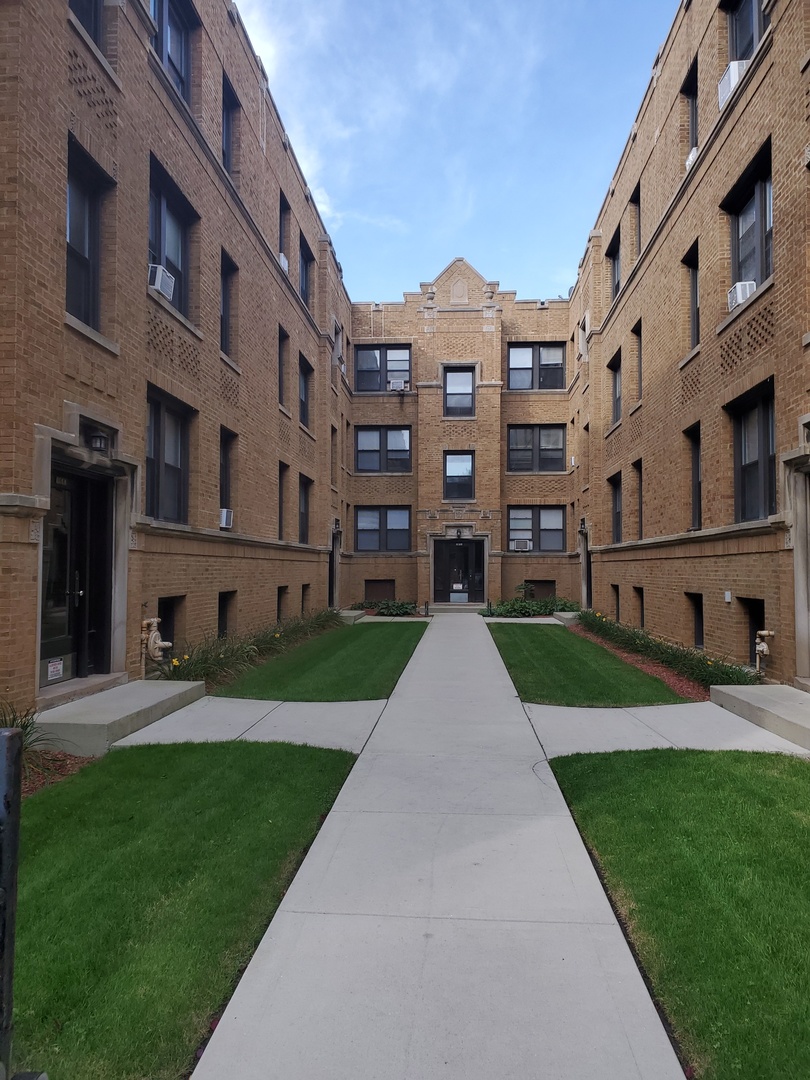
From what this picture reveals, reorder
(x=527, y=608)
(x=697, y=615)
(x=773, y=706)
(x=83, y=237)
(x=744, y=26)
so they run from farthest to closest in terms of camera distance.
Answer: (x=527, y=608)
(x=697, y=615)
(x=744, y=26)
(x=83, y=237)
(x=773, y=706)

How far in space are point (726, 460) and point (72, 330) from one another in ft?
30.5

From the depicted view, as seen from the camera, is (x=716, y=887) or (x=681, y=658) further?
(x=681, y=658)

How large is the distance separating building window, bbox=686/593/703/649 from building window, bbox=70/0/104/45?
12113 millimetres

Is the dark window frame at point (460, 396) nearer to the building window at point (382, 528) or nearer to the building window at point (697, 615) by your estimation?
the building window at point (382, 528)

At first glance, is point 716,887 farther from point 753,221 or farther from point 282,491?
point 282,491

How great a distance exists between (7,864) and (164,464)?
9108mm

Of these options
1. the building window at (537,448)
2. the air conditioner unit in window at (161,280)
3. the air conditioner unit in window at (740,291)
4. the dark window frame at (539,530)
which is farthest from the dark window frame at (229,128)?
the dark window frame at (539,530)

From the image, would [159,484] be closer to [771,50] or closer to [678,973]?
[678,973]

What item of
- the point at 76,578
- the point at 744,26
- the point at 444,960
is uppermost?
the point at 744,26

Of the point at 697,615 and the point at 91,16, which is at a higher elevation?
the point at 91,16

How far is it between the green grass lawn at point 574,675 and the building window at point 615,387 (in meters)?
6.70

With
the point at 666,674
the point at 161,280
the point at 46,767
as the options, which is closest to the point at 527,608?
the point at 666,674

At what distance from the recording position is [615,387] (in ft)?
61.0

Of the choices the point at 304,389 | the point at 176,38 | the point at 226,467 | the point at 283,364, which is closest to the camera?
the point at 176,38
